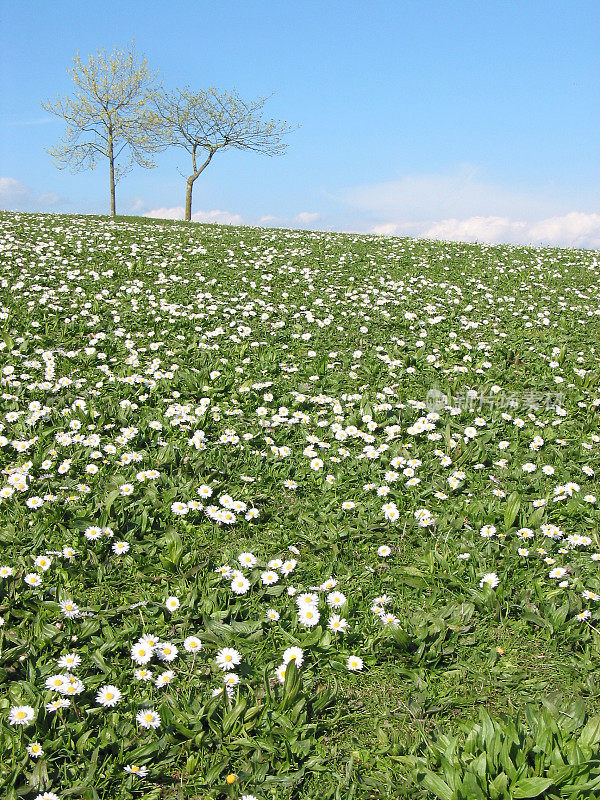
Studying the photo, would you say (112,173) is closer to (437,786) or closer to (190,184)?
(190,184)

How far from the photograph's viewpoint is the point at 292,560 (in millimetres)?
4152

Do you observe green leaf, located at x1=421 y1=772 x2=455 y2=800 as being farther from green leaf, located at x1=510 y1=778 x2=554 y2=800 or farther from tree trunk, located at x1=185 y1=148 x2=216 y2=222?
tree trunk, located at x1=185 y1=148 x2=216 y2=222

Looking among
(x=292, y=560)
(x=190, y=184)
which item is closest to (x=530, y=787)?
(x=292, y=560)

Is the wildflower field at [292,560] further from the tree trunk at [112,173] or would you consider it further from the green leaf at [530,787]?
the tree trunk at [112,173]

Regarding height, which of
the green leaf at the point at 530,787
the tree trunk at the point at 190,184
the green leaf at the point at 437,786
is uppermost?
the tree trunk at the point at 190,184

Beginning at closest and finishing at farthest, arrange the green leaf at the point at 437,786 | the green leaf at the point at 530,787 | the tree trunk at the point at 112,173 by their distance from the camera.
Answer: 1. the green leaf at the point at 530,787
2. the green leaf at the point at 437,786
3. the tree trunk at the point at 112,173

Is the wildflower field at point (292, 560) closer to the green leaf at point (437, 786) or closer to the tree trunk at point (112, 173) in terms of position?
the green leaf at point (437, 786)

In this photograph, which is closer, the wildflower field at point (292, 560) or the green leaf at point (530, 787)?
the green leaf at point (530, 787)

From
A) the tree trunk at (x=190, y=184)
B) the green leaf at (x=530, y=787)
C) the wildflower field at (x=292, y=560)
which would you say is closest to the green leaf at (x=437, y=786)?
the wildflower field at (x=292, y=560)

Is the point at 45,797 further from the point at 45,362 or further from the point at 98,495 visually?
the point at 45,362

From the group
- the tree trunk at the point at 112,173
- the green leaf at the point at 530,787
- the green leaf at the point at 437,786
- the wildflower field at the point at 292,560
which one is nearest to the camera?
the green leaf at the point at 530,787

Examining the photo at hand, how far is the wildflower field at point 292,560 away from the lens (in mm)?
2809

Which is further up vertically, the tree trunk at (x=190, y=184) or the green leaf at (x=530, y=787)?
the tree trunk at (x=190, y=184)

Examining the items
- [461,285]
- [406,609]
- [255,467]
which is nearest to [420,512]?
[406,609]
